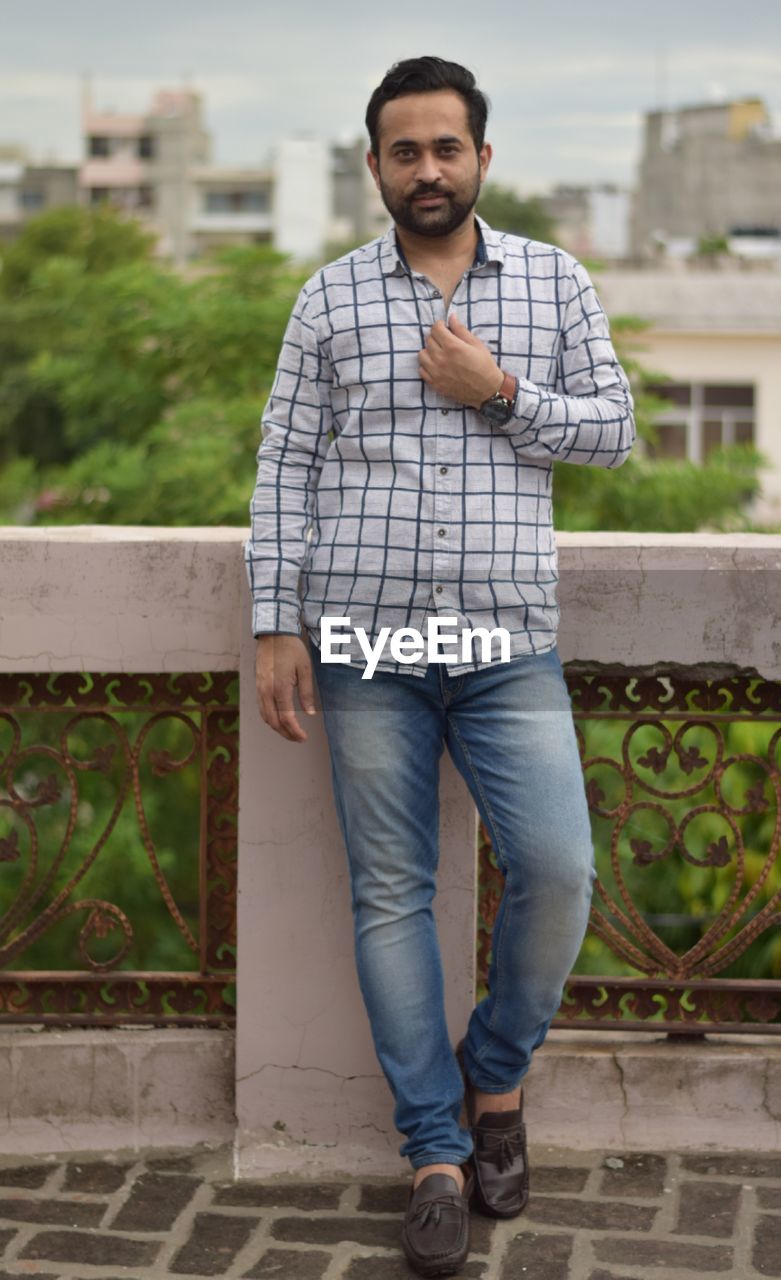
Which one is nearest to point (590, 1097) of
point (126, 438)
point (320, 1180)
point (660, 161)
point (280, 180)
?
point (320, 1180)

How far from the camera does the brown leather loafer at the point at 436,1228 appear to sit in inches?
124

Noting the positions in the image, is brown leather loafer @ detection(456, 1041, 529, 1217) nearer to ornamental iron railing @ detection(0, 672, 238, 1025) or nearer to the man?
the man

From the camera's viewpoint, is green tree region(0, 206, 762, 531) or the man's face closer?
the man's face

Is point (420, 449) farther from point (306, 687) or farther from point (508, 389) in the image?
point (306, 687)

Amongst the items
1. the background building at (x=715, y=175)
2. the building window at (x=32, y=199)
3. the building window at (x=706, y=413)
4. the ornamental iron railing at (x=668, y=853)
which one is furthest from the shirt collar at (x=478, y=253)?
the building window at (x=32, y=199)

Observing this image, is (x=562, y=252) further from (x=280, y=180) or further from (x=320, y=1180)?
(x=280, y=180)

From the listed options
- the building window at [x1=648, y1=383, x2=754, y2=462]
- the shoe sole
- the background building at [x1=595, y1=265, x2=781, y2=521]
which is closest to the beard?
the shoe sole

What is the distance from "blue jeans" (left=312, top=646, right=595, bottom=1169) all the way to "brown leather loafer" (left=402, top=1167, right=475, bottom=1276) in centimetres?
6

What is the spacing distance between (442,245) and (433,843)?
45.0 inches

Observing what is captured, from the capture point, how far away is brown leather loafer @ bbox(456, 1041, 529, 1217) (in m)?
3.38

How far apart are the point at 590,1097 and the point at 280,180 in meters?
88.5

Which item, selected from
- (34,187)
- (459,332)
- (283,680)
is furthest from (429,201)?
(34,187)

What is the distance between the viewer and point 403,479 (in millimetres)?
3154

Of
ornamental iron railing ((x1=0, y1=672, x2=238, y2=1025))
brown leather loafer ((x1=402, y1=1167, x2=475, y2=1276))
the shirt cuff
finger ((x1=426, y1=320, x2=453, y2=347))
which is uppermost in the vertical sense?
finger ((x1=426, y1=320, x2=453, y2=347))
